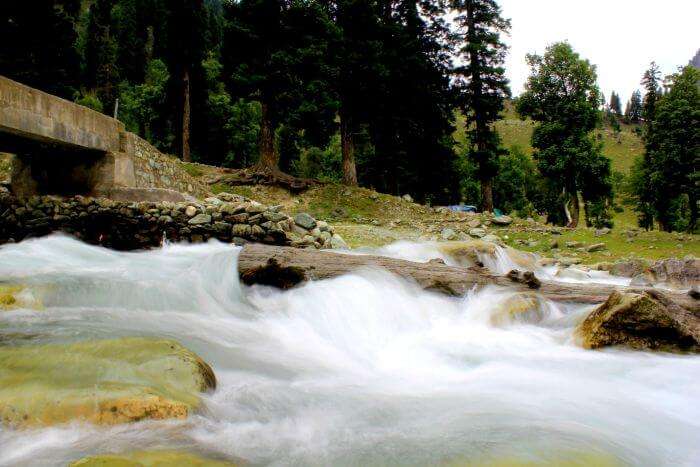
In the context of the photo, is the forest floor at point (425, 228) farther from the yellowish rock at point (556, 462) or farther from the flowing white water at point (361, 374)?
the yellowish rock at point (556, 462)

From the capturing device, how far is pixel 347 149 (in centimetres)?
2261

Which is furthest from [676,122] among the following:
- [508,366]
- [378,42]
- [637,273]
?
[508,366]

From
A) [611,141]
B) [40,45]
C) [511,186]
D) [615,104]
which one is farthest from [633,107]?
[40,45]

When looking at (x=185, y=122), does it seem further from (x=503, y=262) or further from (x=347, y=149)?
(x=503, y=262)

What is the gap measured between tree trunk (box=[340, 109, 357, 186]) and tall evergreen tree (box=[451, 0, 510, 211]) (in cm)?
625

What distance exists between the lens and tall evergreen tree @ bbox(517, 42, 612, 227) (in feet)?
82.5

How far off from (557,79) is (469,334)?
78.0 feet

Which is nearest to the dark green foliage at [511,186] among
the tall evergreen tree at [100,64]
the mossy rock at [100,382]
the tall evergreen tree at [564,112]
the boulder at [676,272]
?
the tall evergreen tree at [564,112]

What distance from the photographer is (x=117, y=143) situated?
A: 37.7 feet

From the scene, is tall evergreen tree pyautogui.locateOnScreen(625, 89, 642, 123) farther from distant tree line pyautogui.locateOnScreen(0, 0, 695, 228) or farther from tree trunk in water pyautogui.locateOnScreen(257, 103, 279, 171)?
tree trunk in water pyautogui.locateOnScreen(257, 103, 279, 171)

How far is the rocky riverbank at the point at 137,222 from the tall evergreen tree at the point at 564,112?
1920 cm

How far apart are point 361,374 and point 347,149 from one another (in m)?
18.5

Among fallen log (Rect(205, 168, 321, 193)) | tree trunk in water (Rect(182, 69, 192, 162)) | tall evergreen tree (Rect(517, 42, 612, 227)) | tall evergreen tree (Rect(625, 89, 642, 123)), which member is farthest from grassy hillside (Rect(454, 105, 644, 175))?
fallen log (Rect(205, 168, 321, 193))

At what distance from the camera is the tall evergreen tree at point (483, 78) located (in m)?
24.0
